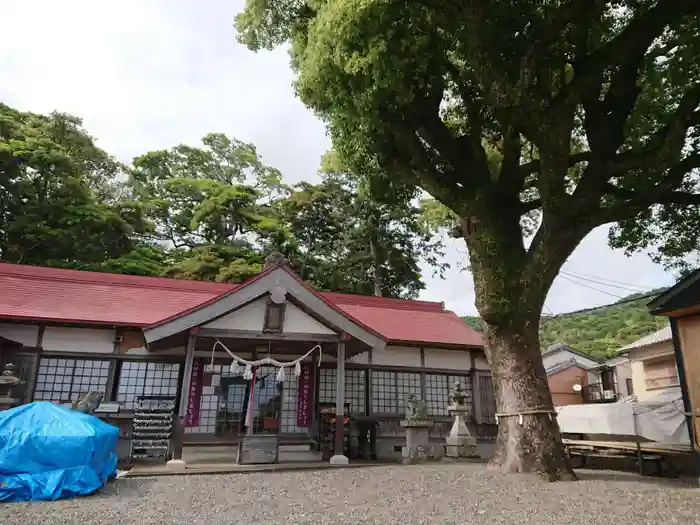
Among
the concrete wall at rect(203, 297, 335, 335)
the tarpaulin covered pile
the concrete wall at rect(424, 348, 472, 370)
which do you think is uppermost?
the concrete wall at rect(203, 297, 335, 335)

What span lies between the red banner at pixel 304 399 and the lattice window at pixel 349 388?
742 mm

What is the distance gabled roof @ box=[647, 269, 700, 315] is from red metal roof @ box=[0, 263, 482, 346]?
230 inches

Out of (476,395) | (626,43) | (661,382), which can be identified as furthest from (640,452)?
(661,382)

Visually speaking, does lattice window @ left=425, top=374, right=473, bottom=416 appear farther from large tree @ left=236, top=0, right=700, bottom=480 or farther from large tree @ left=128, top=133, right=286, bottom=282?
large tree @ left=128, top=133, right=286, bottom=282

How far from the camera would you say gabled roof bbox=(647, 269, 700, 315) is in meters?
7.89

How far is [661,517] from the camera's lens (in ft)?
17.5

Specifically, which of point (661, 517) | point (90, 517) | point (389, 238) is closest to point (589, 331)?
point (389, 238)

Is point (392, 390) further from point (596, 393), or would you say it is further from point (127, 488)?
point (596, 393)

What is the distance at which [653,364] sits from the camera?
760 inches

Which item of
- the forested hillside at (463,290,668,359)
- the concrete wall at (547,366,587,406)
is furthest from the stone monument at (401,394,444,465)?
the forested hillside at (463,290,668,359)

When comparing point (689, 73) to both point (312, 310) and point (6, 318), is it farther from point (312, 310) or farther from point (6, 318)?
point (6, 318)

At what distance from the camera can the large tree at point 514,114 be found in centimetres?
791

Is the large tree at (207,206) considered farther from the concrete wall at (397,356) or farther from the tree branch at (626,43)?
the tree branch at (626,43)

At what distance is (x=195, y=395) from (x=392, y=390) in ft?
17.8
